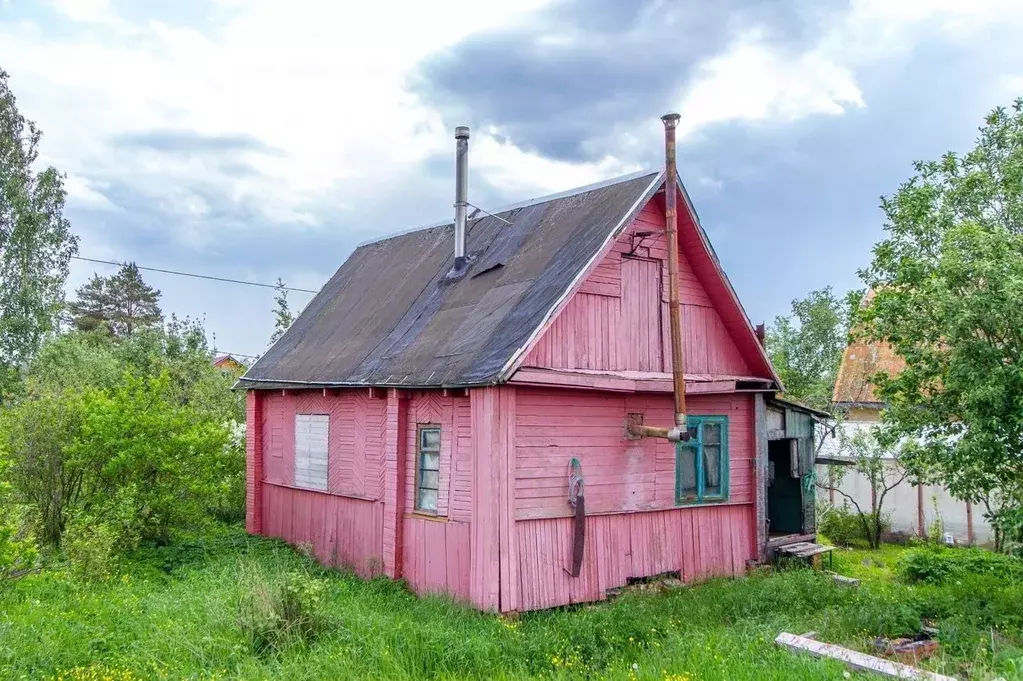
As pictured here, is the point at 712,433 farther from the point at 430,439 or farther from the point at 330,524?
the point at 330,524

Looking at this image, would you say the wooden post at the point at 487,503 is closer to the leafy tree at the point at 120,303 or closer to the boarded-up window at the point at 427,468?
the boarded-up window at the point at 427,468

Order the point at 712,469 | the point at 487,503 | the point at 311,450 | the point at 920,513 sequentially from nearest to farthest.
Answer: the point at 487,503 < the point at 712,469 < the point at 311,450 < the point at 920,513

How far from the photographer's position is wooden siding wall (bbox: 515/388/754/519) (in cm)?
1049

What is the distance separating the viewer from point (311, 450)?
14.1 m

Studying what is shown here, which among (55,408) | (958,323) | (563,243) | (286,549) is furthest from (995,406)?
(55,408)

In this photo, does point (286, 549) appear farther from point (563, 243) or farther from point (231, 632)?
point (563, 243)

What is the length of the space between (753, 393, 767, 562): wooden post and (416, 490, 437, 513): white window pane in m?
5.42

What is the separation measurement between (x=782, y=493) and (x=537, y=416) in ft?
23.5

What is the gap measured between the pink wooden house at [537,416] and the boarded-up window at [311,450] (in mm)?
45

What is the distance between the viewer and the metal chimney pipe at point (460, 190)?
13.8 metres

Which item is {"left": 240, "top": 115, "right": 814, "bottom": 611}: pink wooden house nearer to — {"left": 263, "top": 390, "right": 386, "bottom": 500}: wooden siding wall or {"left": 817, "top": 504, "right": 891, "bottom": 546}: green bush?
{"left": 263, "top": 390, "right": 386, "bottom": 500}: wooden siding wall


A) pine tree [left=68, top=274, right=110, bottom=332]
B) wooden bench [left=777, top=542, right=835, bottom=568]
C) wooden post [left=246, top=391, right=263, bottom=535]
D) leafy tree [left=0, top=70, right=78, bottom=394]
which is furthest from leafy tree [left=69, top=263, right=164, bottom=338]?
wooden bench [left=777, top=542, right=835, bottom=568]

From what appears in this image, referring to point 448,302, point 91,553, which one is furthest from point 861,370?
point 91,553

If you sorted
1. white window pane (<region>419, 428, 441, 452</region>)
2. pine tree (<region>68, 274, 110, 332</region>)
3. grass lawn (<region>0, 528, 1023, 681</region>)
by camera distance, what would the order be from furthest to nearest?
1. pine tree (<region>68, 274, 110, 332</region>)
2. white window pane (<region>419, 428, 441, 452</region>)
3. grass lawn (<region>0, 528, 1023, 681</region>)
